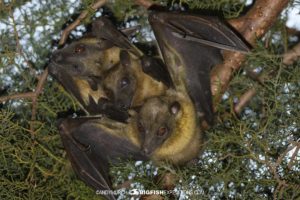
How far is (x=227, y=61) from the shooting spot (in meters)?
3.32

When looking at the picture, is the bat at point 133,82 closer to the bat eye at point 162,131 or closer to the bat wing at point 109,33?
the bat wing at point 109,33

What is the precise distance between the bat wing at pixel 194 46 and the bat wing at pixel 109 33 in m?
0.20

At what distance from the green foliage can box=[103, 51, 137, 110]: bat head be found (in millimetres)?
279

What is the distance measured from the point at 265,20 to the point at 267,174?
89 cm

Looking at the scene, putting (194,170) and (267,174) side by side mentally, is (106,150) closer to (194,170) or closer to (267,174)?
(194,170)

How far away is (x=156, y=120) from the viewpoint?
348 cm

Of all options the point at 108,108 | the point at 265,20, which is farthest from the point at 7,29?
the point at 265,20

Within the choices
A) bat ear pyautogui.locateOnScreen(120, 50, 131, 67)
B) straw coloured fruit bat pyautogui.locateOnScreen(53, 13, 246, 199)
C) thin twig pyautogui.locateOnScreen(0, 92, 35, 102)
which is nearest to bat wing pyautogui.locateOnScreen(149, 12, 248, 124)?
straw coloured fruit bat pyautogui.locateOnScreen(53, 13, 246, 199)

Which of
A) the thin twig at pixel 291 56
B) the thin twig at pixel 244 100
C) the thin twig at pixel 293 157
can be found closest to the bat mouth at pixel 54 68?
the thin twig at pixel 244 100

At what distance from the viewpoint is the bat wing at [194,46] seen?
3.23 meters

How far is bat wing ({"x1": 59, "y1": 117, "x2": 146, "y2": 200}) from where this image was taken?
351cm

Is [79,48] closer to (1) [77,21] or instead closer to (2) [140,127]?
(1) [77,21]

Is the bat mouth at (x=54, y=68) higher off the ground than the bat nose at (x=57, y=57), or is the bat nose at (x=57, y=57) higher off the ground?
the bat nose at (x=57, y=57)

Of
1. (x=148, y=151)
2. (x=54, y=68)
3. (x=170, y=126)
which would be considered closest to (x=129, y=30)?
(x=54, y=68)
